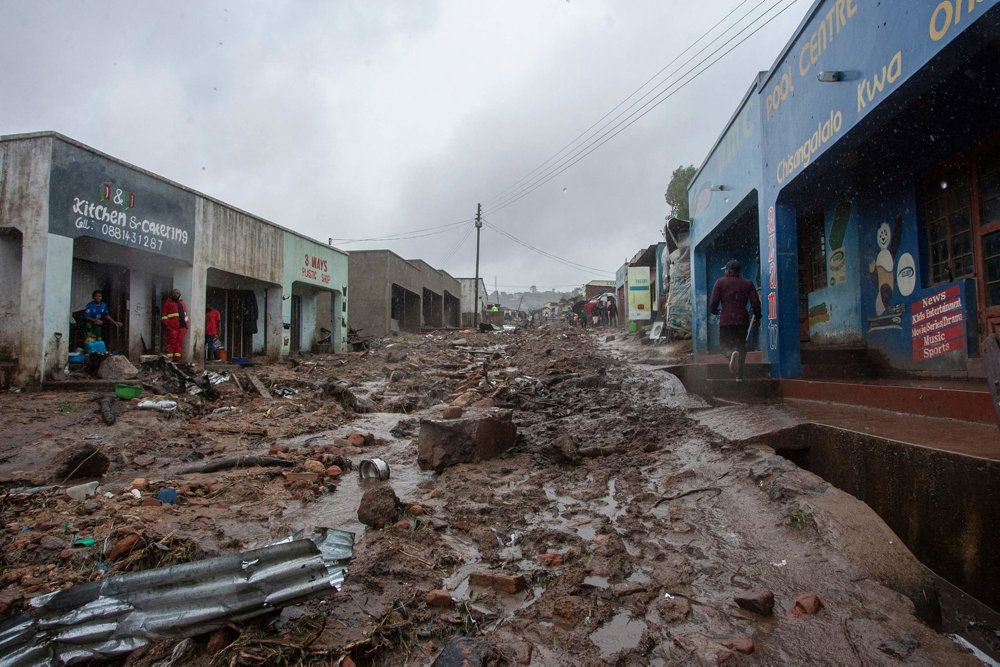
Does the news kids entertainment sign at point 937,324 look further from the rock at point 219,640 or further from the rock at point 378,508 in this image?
the rock at point 219,640

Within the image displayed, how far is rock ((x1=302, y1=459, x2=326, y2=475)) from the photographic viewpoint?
14.8 ft

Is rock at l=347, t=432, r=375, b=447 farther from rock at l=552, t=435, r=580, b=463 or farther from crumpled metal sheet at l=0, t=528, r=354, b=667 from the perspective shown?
crumpled metal sheet at l=0, t=528, r=354, b=667

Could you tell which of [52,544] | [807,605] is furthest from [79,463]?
[807,605]

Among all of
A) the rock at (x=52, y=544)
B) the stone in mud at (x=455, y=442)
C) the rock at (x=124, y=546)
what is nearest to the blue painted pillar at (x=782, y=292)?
the stone in mud at (x=455, y=442)

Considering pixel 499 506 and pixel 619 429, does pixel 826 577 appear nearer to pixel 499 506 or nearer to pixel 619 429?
pixel 499 506

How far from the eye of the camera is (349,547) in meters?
2.86

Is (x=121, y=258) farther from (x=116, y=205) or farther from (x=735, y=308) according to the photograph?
(x=735, y=308)

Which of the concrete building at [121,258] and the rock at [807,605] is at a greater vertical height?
the concrete building at [121,258]

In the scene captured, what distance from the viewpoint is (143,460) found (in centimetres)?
520

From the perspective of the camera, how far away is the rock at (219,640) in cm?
187

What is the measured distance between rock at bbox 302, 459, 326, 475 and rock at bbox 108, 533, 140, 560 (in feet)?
5.76

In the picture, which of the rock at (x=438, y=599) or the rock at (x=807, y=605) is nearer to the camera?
the rock at (x=807, y=605)

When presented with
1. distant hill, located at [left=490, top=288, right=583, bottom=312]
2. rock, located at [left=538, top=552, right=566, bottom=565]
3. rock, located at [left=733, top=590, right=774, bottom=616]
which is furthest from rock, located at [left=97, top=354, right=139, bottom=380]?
distant hill, located at [left=490, top=288, right=583, bottom=312]

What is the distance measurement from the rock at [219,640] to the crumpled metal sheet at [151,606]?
3cm
